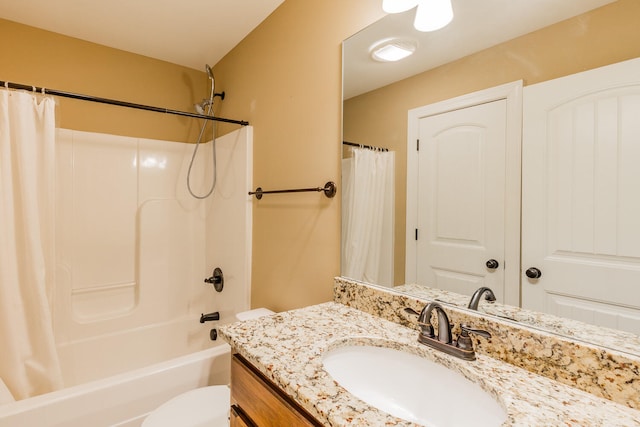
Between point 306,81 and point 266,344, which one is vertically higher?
point 306,81

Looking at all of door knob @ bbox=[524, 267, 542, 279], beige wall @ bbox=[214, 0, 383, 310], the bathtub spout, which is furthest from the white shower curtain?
door knob @ bbox=[524, 267, 542, 279]

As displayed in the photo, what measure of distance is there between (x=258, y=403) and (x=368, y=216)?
766 millimetres

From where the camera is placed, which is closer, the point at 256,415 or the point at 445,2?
the point at 256,415

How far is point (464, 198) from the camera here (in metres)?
0.96

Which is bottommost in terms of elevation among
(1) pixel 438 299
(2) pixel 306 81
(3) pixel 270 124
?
(1) pixel 438 299

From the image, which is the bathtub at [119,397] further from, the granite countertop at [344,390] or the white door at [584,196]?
the white door at [584,196]

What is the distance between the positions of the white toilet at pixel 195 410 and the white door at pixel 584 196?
49.0 inches

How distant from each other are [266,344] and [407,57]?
107 centimetres

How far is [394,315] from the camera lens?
1.09 m

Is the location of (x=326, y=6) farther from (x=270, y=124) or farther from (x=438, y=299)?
(x=438, y=299)

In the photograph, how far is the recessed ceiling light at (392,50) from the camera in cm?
112

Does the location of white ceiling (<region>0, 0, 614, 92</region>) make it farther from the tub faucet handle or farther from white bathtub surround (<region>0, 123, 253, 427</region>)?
the tub faucet handle

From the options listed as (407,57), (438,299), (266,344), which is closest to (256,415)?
→ (266,344)

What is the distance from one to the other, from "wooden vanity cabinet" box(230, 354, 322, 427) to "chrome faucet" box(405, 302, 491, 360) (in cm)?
40
